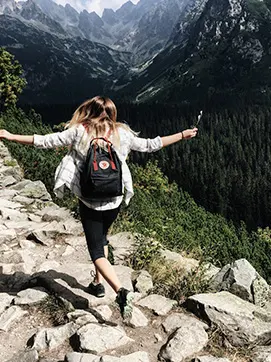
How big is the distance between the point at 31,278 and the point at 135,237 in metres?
2.35

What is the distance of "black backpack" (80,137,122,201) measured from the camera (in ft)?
15.0

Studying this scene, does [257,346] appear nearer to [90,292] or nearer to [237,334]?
[237,334]

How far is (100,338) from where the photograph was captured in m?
4.41

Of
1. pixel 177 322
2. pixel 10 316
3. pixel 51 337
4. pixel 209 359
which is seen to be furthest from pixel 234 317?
pixel 10 316

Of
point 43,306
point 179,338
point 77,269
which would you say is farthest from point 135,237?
point 179,338

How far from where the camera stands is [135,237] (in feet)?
25.6

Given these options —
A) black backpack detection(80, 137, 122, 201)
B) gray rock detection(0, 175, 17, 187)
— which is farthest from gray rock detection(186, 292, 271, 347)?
gray rock detection(0, 175, 17, 187)

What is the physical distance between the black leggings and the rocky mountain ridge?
0.85 metres

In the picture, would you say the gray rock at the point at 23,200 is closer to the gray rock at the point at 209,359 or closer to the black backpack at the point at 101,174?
the black backpack at the point at 101,174

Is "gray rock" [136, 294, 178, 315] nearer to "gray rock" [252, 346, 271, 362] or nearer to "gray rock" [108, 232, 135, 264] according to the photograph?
"gray rock" [252, 346, 271, 362]

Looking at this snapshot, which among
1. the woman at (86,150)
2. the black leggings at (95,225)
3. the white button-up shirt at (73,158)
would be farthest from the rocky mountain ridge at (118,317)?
the white button-up shirt at (73,158)

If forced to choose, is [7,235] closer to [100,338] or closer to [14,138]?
[14,138]

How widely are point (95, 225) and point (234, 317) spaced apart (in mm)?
2120

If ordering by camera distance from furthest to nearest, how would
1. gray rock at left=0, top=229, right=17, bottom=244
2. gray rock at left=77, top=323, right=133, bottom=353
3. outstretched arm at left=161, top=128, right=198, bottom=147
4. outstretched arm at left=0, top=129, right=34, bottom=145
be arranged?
gray rock at left=0, top=229, right=17, bottom=244, outstretched arm at left=161, top=128, right=198, bottom=147, outstretched arm at left=0, top=129, right=34, bottom=145, gray rock at left=77, top=323, right=133, bottom=353
